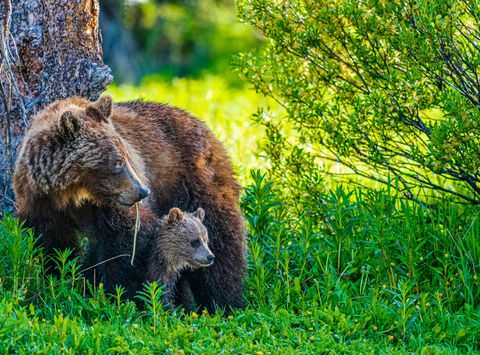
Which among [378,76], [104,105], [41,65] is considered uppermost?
[378,76]

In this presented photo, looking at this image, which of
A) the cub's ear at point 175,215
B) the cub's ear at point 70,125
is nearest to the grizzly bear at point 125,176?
the cub's ear at point 70,125

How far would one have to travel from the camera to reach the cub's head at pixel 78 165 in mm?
5469

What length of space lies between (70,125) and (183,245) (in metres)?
1.09

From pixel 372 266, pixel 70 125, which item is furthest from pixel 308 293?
pixel 70 125

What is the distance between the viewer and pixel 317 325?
18.3 feet

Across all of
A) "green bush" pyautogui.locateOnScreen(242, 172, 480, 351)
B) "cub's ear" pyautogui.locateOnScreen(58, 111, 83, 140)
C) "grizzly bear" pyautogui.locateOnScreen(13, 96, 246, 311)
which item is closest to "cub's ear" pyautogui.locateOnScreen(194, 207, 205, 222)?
"grizzly bear" pyautogui.locateOnScreen(13, 96, 246, 311)

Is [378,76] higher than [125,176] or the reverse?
higher

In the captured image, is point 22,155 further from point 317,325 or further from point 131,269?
point 317,325

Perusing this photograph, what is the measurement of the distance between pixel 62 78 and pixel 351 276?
2513 millimetres

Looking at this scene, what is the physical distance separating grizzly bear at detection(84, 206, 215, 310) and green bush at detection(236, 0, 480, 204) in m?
1.68

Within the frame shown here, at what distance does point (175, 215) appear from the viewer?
6012 millimetres

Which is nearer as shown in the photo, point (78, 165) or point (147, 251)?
point (78, 165)

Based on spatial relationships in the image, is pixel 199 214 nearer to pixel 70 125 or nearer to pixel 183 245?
pixel 183 245

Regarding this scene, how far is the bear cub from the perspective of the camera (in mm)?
5898
